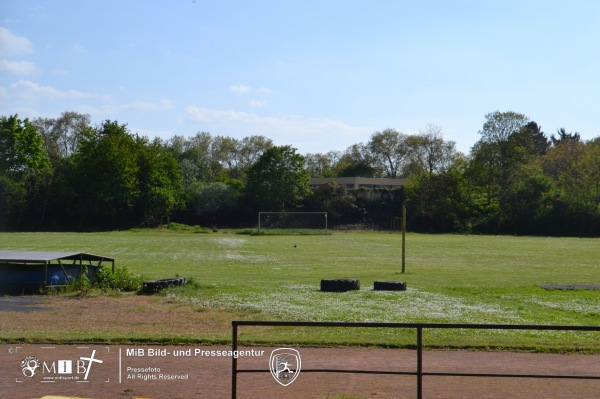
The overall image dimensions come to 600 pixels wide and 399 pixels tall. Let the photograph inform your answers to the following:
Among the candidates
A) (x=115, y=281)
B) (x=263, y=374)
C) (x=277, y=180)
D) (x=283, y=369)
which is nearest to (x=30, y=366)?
(x=263, y=374)

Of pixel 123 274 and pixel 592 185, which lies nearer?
pixel 123 274

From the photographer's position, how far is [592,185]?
88.7 meters

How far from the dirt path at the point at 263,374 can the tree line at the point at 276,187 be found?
248ft

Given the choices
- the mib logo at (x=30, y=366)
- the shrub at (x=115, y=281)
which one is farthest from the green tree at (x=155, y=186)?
the mib logo at (x=30, y=366)

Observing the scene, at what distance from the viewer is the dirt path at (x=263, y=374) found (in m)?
9.61

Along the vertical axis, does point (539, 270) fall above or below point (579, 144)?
below

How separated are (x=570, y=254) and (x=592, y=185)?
48369mm

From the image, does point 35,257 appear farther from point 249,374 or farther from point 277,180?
point 277,180

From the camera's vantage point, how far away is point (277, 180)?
9769cm

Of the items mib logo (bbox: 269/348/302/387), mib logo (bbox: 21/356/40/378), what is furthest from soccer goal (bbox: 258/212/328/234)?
mib logo (bbox: 269/348/302/387)

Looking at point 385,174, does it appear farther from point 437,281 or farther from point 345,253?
point 437,281

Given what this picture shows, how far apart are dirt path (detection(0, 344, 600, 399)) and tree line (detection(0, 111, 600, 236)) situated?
75529 mm

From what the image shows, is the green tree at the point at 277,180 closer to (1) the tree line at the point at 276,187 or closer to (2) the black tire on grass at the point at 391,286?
(1) the tree line at the point at 276,187

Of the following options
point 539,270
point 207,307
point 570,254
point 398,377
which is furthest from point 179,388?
point 570,254
